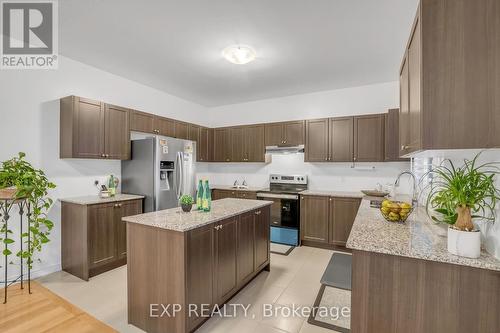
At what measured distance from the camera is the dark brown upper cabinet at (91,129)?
9.91ft

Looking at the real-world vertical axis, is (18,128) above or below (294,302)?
above

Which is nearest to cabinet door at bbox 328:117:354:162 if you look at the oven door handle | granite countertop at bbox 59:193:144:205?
the oven door handle

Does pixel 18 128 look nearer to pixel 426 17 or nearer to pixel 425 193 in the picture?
pixel 426 17

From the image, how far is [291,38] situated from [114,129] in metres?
2.76

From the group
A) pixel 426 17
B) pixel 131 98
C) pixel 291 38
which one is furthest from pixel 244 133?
pixel 426 17

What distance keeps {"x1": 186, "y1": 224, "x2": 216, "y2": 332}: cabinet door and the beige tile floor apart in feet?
0.91

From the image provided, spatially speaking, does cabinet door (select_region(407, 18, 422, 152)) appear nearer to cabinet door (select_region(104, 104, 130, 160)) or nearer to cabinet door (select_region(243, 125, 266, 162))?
cabinet door (select_region(243, 125, 266, 162))

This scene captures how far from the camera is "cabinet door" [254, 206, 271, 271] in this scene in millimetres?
2842

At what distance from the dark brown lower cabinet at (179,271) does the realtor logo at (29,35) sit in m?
2.34

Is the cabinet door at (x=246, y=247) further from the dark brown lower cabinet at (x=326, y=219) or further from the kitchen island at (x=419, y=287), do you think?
the dark brown lower cabinet at (x=326, y=219)

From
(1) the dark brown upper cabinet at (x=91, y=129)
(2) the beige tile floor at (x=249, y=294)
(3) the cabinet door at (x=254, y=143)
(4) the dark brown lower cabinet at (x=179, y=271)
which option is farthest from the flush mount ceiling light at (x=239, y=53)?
(2) the beige tile floor at (x=249, y=294)

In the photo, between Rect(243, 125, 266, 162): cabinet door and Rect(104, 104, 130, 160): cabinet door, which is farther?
Rect(243, 125, 266, 162): cabinet door

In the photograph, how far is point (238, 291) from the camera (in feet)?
8.64

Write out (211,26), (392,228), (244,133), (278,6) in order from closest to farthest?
(392,228) < (278,6) < (211,26) < (244,133)
